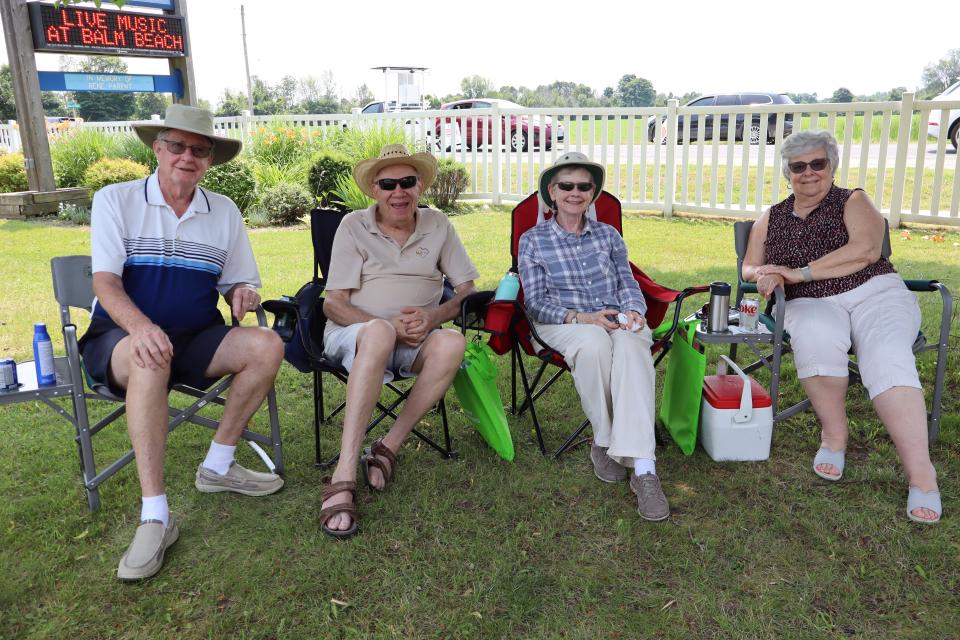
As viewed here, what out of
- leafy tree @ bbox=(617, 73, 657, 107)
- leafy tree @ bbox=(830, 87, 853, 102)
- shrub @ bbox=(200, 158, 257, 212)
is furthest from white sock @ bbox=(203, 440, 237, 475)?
leafy tree @ bbox=(617, 73, 657, 107)

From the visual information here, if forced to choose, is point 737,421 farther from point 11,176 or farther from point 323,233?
point 11,176

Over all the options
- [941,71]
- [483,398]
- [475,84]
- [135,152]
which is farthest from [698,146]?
[475,84]

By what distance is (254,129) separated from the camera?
1115 cm

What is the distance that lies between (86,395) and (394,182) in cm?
133

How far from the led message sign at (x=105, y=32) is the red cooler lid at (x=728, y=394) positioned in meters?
8.58

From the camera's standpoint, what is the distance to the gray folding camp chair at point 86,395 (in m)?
2.47

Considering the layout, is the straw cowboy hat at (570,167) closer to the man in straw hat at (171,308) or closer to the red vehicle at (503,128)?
the man in straw hat at (171,308)

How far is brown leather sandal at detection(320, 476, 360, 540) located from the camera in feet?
8.07

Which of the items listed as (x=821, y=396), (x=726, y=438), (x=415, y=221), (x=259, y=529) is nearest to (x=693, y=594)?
(x=726, y=438)

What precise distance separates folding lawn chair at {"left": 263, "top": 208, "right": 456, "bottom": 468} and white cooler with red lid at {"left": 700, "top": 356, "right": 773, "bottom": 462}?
1005mm

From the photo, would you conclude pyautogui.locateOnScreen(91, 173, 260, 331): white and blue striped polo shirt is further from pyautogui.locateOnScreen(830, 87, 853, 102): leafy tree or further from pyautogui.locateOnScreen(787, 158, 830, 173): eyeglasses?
pyautogui.locateOnScreen(830, 87, 853, 102): leafy tree

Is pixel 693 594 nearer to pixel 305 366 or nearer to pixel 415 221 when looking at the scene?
pixel 305 366

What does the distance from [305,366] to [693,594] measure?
5.18 ft

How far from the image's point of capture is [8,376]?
2459 mm
